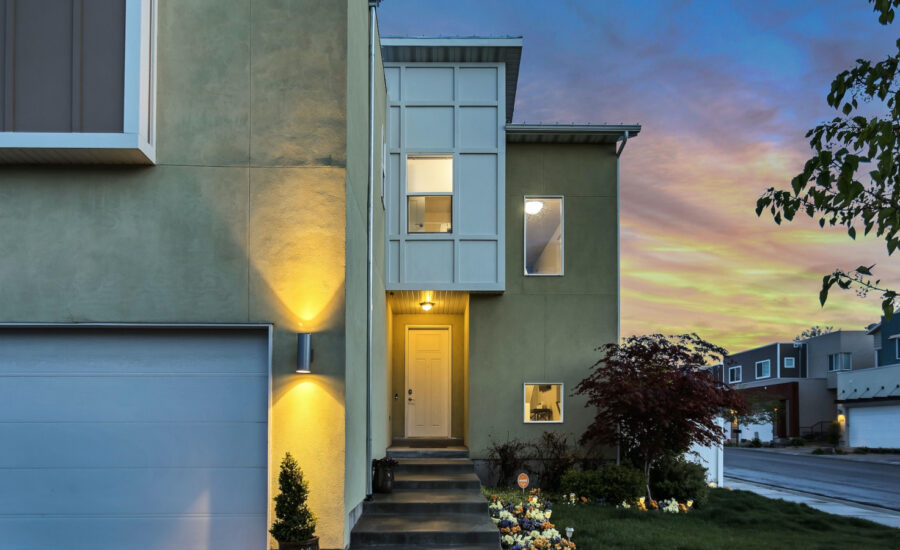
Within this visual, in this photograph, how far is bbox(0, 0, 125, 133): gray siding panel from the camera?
650 centimetres

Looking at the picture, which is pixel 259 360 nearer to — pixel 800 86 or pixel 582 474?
pixel 582 474

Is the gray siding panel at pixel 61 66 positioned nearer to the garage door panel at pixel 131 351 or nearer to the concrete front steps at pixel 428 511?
the garage door panel at pixel 131 351

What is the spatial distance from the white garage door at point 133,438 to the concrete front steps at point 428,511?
72.4 inches

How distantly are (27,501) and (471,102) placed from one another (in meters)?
9.38

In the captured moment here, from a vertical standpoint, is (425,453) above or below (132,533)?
below

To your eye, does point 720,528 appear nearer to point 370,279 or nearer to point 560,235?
point 560,235

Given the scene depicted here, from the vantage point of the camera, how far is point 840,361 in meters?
45.3

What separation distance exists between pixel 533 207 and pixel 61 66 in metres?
8.71

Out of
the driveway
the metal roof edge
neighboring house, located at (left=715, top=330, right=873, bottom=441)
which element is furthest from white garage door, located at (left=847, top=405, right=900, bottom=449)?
the metal roof edge

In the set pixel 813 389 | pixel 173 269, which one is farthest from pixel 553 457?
pixel 813 389

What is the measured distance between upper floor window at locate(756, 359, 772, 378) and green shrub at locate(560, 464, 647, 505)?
45901 mm

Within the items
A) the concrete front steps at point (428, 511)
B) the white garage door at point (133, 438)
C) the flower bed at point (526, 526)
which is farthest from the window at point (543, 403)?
the white garage door at point (133, 438)

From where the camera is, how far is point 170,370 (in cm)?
678

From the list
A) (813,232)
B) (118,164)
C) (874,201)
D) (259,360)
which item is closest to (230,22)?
(118,164)
